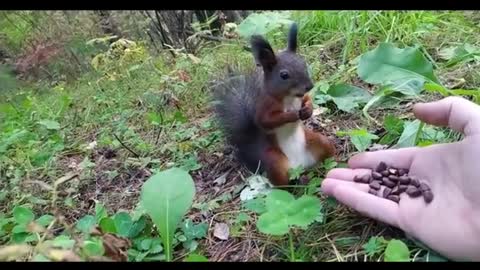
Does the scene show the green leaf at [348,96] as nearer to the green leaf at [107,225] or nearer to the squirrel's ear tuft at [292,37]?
the squirrel's ear tuft at [292,37]

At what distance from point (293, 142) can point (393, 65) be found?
1.40 ft

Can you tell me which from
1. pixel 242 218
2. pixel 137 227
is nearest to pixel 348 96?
pixel 242 218

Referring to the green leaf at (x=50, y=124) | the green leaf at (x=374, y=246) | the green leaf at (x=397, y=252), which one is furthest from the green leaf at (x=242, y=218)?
the green leaf at (x=50, y=124)

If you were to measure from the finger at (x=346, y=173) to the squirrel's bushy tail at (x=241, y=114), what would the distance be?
314mm

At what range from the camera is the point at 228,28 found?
13.8 ft

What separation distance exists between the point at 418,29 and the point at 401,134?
3.73 feet

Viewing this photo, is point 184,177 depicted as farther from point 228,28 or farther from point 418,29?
point 228,28

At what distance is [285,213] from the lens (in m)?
1.70

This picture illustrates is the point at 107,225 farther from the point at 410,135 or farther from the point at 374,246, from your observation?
the point at 410,135

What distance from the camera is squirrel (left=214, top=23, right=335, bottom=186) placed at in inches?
86.9

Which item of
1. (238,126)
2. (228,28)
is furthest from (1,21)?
(238,126)

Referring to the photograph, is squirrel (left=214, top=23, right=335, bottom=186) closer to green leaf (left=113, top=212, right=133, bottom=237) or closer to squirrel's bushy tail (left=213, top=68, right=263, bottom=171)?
squirrel's bushy tail (left=213, top=68, right=263, bottom=171)

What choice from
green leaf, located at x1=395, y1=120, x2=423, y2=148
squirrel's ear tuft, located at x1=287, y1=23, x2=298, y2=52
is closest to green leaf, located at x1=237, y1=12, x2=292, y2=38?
squirrel's ear tuft, located at x1=287, y1=23, x2=298, y2=52

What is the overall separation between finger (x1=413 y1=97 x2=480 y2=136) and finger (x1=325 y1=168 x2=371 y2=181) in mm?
240
